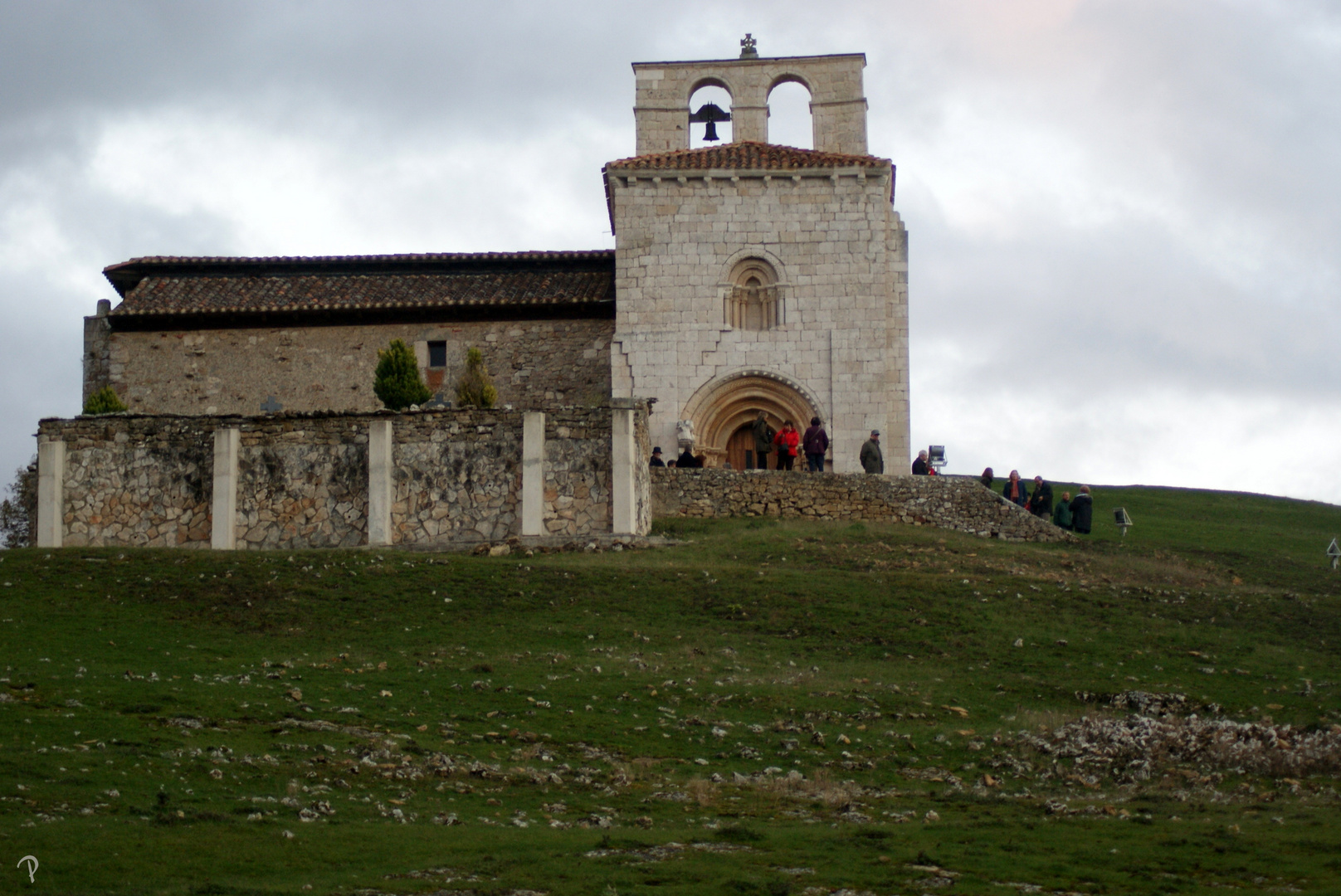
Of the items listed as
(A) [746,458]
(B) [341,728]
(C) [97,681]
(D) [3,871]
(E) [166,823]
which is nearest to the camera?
(D) [3,871]

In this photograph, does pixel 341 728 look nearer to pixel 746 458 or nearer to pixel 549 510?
pixel 549 510

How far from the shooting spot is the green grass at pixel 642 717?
35.7 ft

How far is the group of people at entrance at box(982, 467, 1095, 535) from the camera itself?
103ft

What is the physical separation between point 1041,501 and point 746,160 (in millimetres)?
11667

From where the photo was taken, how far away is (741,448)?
3828 centimetres

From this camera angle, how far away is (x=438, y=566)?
2314cm

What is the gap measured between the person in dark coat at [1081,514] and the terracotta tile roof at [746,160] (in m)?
10.3

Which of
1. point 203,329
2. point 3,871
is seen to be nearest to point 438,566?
point 3,871

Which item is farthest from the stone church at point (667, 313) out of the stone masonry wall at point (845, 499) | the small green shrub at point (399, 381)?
the stone masonry wall at point (845, 499)

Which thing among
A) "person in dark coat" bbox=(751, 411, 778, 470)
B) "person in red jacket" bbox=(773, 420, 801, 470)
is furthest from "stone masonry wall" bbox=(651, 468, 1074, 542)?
"person in dark coat" bbox=(751, 411, 778, 470)

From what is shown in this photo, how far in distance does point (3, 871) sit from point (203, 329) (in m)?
30.5

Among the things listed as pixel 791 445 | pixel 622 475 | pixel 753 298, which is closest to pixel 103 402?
pixel 622 475

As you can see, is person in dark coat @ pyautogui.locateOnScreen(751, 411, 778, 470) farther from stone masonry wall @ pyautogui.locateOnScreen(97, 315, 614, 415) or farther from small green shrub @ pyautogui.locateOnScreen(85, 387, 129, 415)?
small green shrub @ pyautogui.locateOnScreen(85, 387, 129, 415)

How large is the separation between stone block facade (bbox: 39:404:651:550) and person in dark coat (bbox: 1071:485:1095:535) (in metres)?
9.50
